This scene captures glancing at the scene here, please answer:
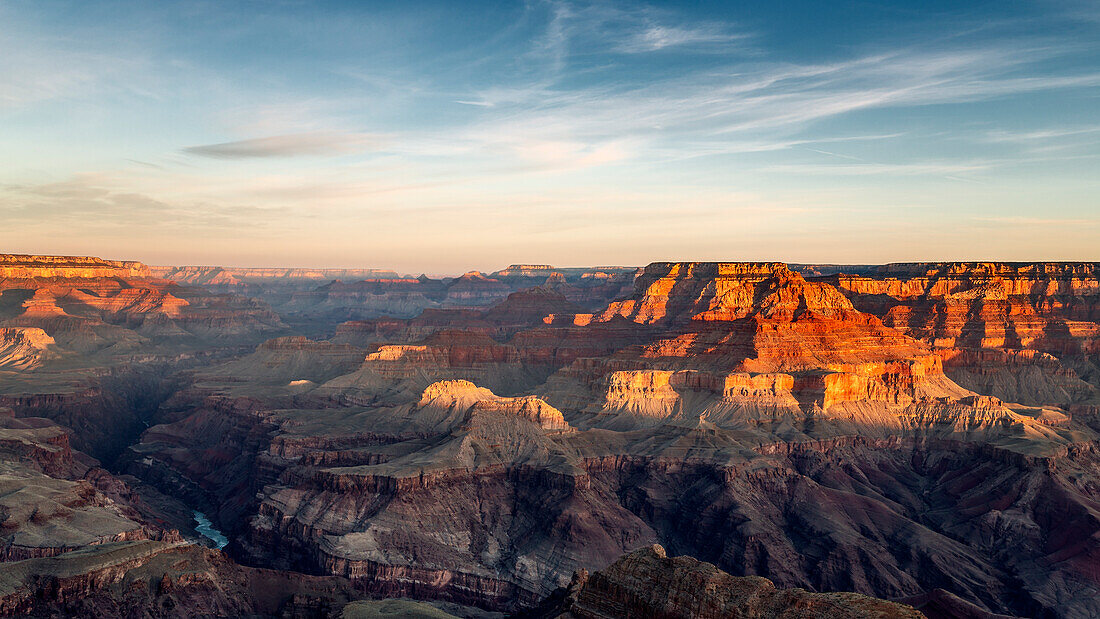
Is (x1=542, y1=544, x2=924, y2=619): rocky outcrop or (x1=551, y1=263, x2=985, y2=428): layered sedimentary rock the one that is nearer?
(x1=542, y1=544, x2=924, y2=619): rocky outcrop

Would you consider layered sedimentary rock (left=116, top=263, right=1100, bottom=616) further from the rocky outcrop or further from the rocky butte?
the rocky outcrop

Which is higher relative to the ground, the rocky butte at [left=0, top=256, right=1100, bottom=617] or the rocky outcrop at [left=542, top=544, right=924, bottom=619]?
the rocky outcrop at [left=542, top=544, right=924, bottom=619]

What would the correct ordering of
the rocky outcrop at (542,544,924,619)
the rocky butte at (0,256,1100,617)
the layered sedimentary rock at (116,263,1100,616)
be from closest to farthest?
the rocky outcrop at (542,544,924,619)
the rocky butte at (0,256,1100,617)
the layered sedimentary rock at (116,263,1100,616)

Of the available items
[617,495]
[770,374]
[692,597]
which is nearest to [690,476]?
[617,495]

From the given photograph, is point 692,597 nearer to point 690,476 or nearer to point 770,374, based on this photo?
point 690,476

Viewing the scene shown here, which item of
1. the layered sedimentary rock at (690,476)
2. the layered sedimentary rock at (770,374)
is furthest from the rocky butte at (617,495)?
the layered sedimentary rock at (770,374)

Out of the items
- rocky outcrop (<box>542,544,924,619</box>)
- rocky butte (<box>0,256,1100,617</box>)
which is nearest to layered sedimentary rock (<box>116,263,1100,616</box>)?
rocky butte (<box>0,256,1100,617</box>)

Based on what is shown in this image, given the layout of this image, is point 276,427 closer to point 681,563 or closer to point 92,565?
point 92,565

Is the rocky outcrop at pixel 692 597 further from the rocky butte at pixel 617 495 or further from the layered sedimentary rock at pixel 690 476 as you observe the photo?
the layered sedimentary rock at pixel 690 476

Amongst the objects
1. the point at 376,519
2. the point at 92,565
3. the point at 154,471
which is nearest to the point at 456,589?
the point at 376,519
